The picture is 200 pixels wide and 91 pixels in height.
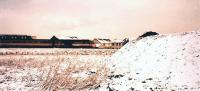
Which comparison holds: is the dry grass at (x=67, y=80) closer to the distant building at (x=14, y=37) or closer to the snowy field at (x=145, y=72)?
the snowy field at (x=145, y=72)

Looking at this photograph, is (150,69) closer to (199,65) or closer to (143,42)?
(199,65)

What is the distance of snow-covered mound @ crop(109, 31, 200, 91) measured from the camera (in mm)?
6247

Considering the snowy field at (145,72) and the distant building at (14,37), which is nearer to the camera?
the snowy field at (145,72)

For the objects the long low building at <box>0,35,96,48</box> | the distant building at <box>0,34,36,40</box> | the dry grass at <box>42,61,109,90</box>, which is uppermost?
the distant building at <box>0,34,36,40</box>

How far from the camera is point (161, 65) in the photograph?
7000 mm

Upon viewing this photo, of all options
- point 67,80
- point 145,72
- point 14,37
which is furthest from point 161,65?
point 14,37

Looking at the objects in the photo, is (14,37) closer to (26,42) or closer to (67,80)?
(26,42)

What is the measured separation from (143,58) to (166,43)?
0.73 m

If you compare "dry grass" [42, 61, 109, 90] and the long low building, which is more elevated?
Answer: the long low building

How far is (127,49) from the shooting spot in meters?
8.85

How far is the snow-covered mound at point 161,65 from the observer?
6.25m

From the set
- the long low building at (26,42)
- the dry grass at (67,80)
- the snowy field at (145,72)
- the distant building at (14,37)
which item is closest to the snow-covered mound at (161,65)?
the snowy field at (145,72)

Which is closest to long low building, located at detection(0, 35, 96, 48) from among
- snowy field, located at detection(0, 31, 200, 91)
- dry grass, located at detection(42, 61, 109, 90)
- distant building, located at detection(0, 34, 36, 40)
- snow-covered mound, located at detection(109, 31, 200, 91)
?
distant building, located at detection(0, 34, 36, 40)

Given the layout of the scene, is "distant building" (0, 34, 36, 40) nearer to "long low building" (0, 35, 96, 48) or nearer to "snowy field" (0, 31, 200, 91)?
"long low building" (0, 35, 96, 48)
